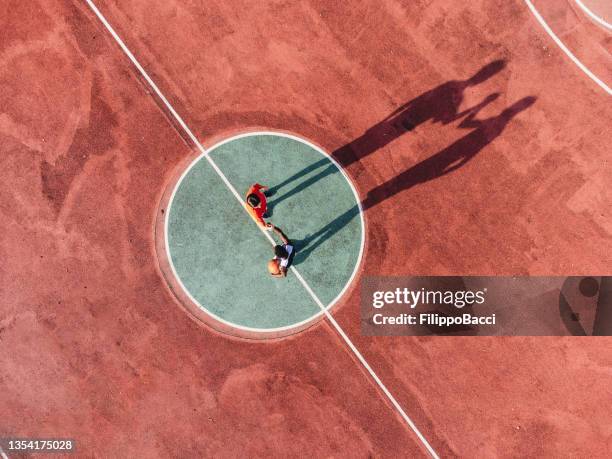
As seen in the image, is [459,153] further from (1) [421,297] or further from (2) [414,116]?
(1) [421,297]

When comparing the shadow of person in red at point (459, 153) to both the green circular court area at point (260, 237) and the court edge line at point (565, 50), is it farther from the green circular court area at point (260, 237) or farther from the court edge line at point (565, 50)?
the court edge line at point (565, 50)

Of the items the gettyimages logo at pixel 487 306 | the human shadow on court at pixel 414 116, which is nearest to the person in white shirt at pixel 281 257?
the human shadow on court at pixel 414 116

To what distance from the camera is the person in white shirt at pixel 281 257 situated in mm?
12734

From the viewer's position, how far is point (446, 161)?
13.6m

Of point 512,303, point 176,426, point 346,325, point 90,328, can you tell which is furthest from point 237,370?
point 512,303

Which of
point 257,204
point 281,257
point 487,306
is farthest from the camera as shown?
point 487,306

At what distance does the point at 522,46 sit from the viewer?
44.8 ft

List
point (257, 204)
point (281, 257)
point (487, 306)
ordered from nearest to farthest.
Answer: point (257, 204), point (281, 257), point (487, 306)

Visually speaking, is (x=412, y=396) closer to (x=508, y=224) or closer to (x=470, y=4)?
(x=508, y=224)

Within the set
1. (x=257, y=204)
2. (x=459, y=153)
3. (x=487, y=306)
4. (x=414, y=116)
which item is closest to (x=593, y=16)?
(x=459, y=153)

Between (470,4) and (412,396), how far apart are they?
12.1 metres

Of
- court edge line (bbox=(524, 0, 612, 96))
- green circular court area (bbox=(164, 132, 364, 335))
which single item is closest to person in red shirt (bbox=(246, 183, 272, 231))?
green circular court area (bbox=(164, 132, 364, 335))

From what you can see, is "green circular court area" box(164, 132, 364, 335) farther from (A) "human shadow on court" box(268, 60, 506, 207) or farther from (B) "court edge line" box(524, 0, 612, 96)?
(B) "court edge line" box(524, 0, 612, 96)

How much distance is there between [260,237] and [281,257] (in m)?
1.03
